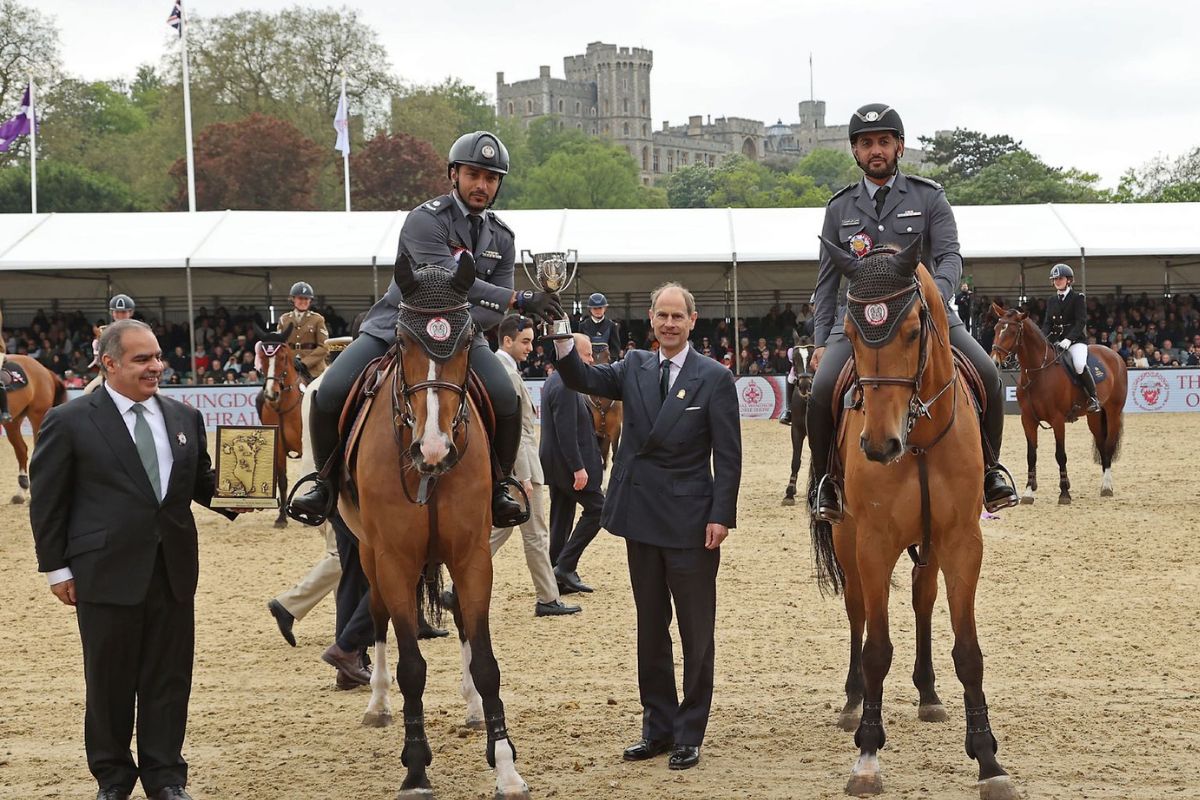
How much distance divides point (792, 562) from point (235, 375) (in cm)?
2022

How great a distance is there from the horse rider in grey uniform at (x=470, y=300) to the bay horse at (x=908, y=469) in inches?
63.1

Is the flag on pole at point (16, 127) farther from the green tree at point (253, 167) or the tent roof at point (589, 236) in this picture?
the green tree at point (253, 167)

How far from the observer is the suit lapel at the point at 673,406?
6.38m

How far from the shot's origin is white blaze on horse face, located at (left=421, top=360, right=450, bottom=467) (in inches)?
215

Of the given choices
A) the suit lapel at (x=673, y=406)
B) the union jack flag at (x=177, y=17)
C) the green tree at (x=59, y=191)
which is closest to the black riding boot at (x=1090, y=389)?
the suit lapel at (x=673, y=406)

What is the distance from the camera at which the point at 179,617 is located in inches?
227

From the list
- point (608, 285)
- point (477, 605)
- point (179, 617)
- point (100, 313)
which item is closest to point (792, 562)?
point (477, 605)

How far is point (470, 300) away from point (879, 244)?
217 cm

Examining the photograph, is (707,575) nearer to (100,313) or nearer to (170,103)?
(100,313)

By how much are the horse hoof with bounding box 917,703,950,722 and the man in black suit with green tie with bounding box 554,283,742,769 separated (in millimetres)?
1316

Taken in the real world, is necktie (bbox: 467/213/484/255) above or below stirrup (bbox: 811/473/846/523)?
above

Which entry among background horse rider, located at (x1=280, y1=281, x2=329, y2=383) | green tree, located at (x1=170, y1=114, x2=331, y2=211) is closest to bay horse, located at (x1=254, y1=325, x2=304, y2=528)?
background horse rider, located at (x1=280, y1=281, x2=329, y2=383)

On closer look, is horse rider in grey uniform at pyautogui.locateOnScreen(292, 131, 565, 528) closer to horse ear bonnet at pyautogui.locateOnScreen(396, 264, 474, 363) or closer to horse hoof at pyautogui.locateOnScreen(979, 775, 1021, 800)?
horse ear bonnet at pyautogui.locateOnScreen(396, 264, 474, 363)

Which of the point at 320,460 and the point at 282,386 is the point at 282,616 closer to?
the point at 320,460
